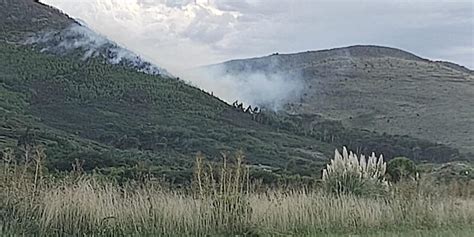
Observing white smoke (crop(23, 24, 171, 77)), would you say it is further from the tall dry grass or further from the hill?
the tall dry grass

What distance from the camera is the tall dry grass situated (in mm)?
10406

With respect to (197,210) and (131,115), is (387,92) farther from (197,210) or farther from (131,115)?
(197,210)

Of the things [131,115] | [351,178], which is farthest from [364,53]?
[351,178]

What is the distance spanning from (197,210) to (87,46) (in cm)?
13407

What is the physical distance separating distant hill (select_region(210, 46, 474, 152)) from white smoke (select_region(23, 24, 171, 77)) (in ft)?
92.0

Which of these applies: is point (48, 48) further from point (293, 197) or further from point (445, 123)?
point (293, 197)

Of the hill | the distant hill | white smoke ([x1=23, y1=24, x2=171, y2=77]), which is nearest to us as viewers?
the hill

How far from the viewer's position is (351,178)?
15008 mm

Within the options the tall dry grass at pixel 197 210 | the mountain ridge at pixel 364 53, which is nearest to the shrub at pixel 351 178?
the tall dry grass at pixel 197 210

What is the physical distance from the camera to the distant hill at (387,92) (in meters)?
112

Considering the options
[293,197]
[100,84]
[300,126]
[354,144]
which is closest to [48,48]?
[100,84]

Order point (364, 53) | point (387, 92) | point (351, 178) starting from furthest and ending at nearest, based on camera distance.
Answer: point (364, 53)
point (387, 92)
point (351, 178)

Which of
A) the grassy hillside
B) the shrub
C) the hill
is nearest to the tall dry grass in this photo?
the shrub

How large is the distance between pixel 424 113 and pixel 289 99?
3949 cm
